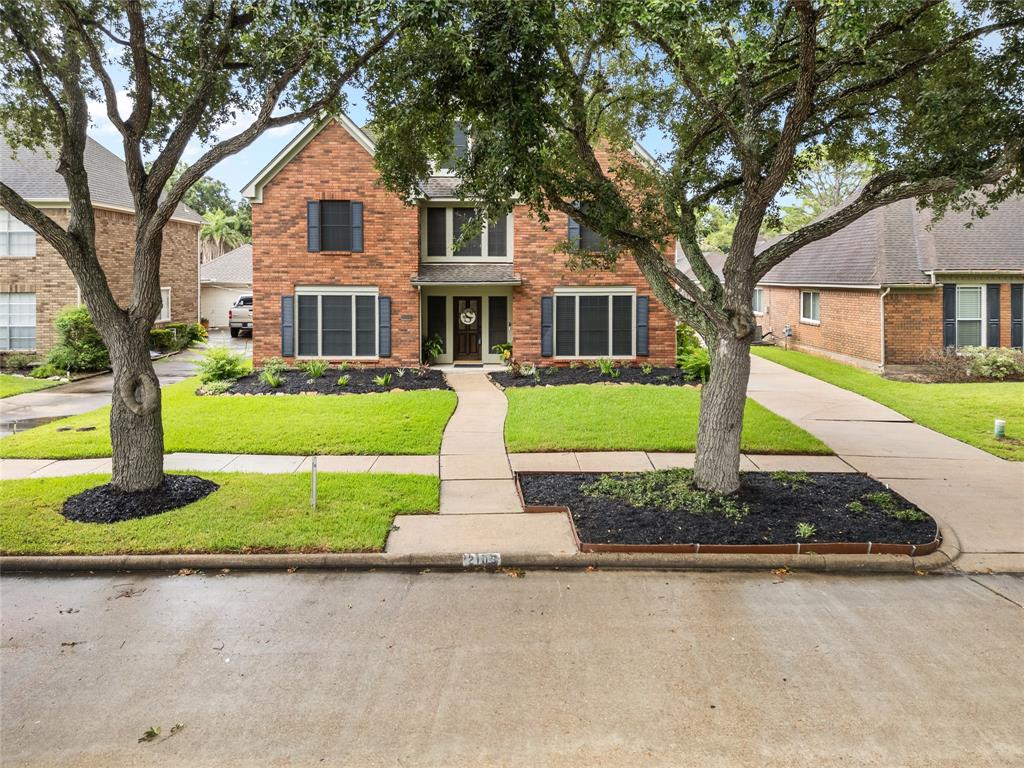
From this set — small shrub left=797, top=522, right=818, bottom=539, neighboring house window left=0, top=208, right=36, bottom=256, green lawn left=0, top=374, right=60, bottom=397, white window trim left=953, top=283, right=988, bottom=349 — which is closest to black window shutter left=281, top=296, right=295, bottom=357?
green lawn left=0, top=374, right=60, bottom=397

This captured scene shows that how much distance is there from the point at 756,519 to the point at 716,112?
476 centimetres

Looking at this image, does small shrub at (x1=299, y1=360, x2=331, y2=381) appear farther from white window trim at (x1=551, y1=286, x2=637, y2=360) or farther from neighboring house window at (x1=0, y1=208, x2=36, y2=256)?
neighboring house window at (x1=0, y1=208, x2=36, y2=256)

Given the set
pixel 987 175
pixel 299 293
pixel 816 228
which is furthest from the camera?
pixel 299 293

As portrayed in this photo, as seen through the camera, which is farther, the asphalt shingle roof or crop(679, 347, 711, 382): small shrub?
the asphalt shingle roof

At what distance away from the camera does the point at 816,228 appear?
9141 mm

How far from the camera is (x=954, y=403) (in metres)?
16.5

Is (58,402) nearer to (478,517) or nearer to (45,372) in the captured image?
(45,372)

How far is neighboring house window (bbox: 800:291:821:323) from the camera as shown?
25625 mm

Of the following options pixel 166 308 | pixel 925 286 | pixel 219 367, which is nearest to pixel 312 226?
pixel 219 367

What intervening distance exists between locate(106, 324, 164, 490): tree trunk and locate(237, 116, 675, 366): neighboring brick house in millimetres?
11102

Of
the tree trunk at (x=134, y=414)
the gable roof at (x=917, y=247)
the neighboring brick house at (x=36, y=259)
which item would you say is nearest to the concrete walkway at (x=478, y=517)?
the tree trunk at (x=134, y=414)

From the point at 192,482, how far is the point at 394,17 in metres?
6.31

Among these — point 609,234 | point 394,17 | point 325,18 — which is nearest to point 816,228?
point 609,234

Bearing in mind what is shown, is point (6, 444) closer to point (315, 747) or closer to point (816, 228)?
point (315, 747)
